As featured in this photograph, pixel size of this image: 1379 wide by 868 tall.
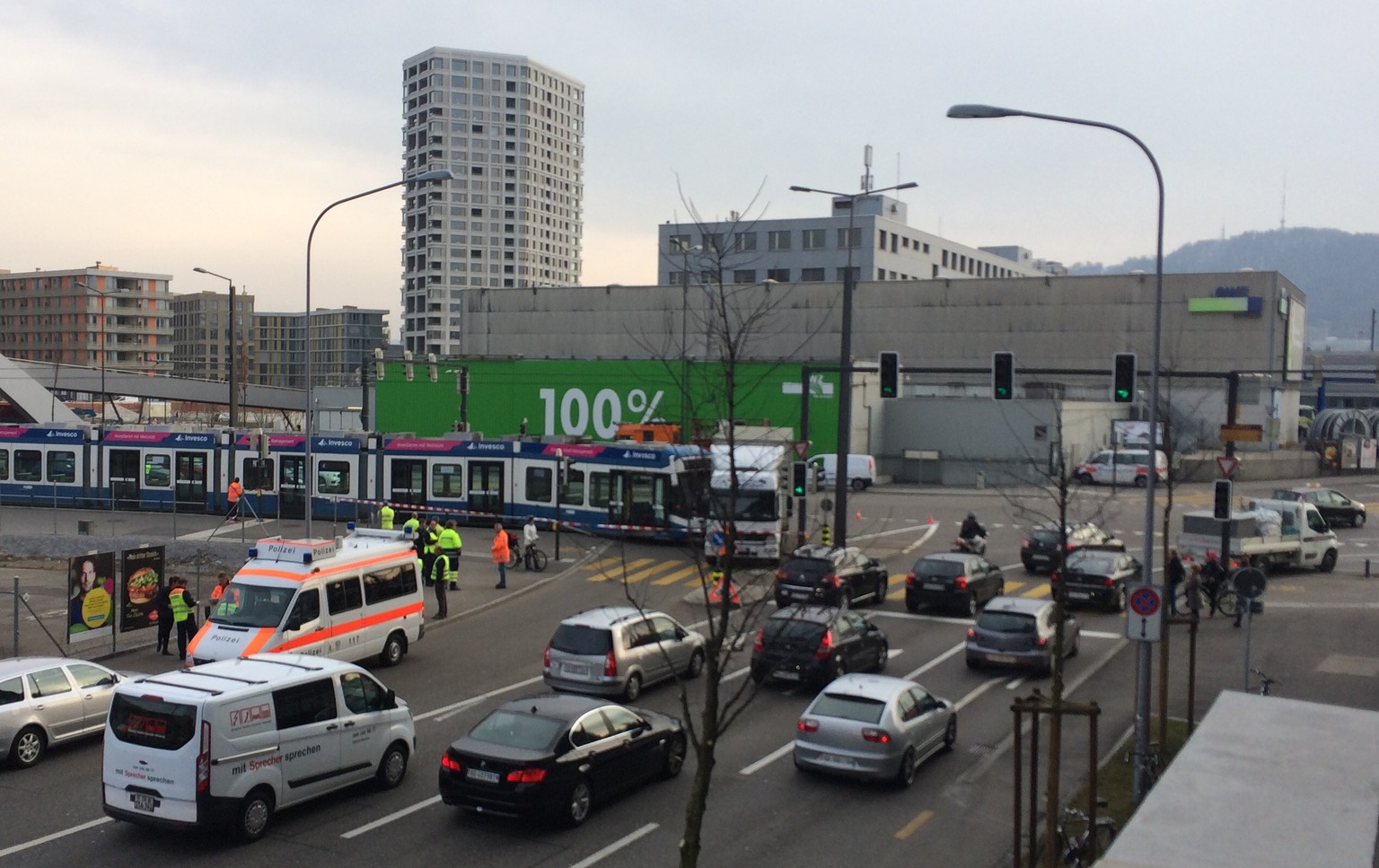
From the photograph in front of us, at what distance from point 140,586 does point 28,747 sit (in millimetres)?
7197

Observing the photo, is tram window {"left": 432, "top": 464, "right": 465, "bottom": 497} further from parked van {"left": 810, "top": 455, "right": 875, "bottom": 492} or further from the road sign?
the road sign

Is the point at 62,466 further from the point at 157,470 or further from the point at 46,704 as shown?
the point at 46,704

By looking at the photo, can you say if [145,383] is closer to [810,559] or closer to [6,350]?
[810,559]

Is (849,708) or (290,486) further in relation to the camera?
(290,486)

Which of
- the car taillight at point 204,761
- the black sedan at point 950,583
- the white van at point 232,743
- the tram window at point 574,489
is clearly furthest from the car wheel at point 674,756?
the tram window at point 574,489

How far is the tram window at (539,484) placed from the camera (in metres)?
38.3

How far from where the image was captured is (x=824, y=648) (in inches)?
753

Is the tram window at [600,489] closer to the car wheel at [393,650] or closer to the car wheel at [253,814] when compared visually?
the car wheel at [393,650]

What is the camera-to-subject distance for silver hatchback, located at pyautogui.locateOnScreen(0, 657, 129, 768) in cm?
1482

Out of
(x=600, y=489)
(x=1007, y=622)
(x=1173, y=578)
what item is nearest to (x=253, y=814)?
(x=1007, y=622)

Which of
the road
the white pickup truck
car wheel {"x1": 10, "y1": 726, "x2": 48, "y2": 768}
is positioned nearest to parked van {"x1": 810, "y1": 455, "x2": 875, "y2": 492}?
the white pickup truck

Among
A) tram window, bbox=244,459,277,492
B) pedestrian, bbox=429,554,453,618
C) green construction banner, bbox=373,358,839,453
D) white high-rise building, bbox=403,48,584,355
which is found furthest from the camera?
white high-rise building, bbox=403,48,584,355

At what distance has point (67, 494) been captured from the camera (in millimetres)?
43500

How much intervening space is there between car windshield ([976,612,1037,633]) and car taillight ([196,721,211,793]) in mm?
13435
